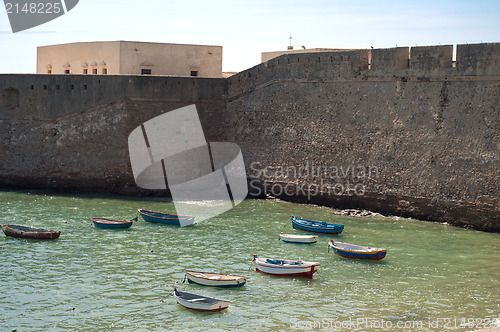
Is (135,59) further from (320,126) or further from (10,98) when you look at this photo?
(320,126)

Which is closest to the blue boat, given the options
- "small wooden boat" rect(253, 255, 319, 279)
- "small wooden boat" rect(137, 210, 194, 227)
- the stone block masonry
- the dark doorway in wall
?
the stone block masonry

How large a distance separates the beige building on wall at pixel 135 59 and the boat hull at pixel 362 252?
15914 millimetres

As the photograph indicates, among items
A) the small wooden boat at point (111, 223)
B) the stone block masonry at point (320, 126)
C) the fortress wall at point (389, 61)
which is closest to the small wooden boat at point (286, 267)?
the small wooden boat at point (111, 223)

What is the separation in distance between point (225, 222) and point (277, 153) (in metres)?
4.10

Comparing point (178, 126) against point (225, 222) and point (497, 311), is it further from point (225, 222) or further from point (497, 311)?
point (497, 311)

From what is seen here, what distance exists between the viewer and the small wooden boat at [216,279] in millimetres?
14500

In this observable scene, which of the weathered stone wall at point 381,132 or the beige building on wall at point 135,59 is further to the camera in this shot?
the beige building on wall at point 135,59

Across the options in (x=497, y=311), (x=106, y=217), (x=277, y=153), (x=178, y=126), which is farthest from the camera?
(x=178, y=126)

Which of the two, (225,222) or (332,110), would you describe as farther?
(332,110)

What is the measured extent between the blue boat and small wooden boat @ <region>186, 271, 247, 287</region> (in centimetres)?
512

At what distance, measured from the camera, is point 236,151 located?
2588cm

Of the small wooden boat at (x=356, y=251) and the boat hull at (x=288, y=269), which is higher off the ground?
the small wooden boat at (x=356, y=251)

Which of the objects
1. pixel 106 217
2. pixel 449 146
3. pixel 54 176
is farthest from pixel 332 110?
pixel 54 176

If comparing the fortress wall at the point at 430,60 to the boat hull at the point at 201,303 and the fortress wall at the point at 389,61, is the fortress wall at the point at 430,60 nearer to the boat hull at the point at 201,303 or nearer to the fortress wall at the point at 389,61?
the fortress wall at the point at 389,61
